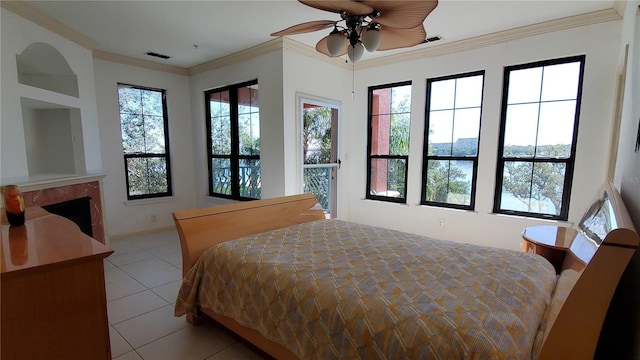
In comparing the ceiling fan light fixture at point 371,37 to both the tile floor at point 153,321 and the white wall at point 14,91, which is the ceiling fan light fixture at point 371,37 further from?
the white wall at point 14,91

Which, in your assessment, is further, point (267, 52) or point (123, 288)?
point (267, 52)

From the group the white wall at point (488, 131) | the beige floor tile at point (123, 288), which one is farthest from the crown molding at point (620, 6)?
the beige floor tile at point (123, 288)

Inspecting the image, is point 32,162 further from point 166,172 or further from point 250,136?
point 250,136

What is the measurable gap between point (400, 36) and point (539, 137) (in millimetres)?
2264

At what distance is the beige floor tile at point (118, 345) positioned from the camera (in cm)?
195

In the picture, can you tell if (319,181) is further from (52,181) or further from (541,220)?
(52,181)

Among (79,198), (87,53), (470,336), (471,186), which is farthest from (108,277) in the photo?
(471,186)

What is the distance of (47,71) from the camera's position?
357cm

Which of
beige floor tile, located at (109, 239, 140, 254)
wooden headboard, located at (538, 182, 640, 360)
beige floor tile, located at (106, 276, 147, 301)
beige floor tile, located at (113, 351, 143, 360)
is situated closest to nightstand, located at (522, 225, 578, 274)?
wooden headboard, located at (538, 182, 640, 360)

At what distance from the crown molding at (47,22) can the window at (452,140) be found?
14.4 feet

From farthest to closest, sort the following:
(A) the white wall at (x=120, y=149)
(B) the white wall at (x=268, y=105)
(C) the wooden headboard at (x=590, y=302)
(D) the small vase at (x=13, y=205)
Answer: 1. (A) the white wall at (x=120, y=149)
2. (B) the white wall at (x=268, y=105)
3. (D) the small vase at (x=13, y=205)
4. (C) the wooden headboard at (x=590, y=302)

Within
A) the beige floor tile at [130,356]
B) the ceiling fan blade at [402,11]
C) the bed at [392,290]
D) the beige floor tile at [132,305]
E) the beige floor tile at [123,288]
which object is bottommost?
the beige floor tile at [130,356]

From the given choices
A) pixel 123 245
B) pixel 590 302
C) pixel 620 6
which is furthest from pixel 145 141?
pixel 620 6

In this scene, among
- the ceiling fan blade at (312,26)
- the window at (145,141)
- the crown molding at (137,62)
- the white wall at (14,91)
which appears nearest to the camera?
the ceiling fan blade at (312,26)
